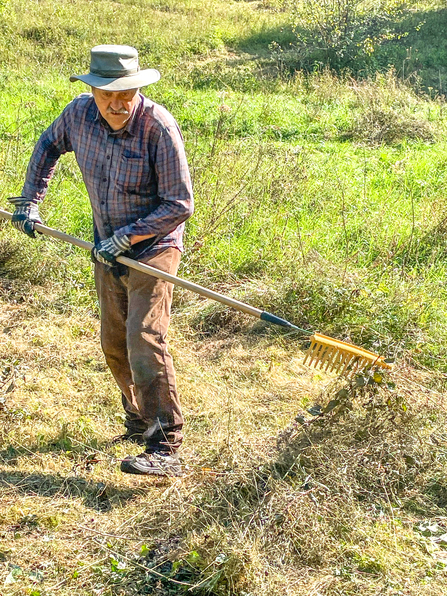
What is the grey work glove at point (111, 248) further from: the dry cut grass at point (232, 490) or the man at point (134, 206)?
the dry cut grass at point (232, 490)

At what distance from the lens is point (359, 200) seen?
7.01m

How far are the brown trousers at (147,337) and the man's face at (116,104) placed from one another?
692mm

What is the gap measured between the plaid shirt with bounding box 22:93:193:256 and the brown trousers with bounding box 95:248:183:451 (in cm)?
18

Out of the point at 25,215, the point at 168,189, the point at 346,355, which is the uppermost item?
the point at 168,189

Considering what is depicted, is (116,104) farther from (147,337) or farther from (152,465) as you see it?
(152,465)

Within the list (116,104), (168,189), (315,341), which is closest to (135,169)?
(168,189)

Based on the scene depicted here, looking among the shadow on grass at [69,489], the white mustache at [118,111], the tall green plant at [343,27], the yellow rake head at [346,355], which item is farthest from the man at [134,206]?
the tall green plant at [343,27]

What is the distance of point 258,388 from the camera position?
4.55m

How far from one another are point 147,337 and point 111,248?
1.53ft

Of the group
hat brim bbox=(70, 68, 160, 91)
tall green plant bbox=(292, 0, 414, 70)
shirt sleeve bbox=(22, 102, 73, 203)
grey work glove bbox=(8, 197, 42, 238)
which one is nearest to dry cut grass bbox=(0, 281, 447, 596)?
grey work glove bbox=(8, 197, 42, 238)

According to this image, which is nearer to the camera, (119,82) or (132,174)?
(119,82)

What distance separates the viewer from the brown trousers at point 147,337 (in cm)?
346

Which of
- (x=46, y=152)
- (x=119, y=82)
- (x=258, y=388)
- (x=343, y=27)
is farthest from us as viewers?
(x=343, y=27)

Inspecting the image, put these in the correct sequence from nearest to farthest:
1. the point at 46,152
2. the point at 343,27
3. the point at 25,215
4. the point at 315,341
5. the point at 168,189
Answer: the point at 168,189, the point at 315,341, the point at 46,152, the point at 25,215, the point at 343,27
